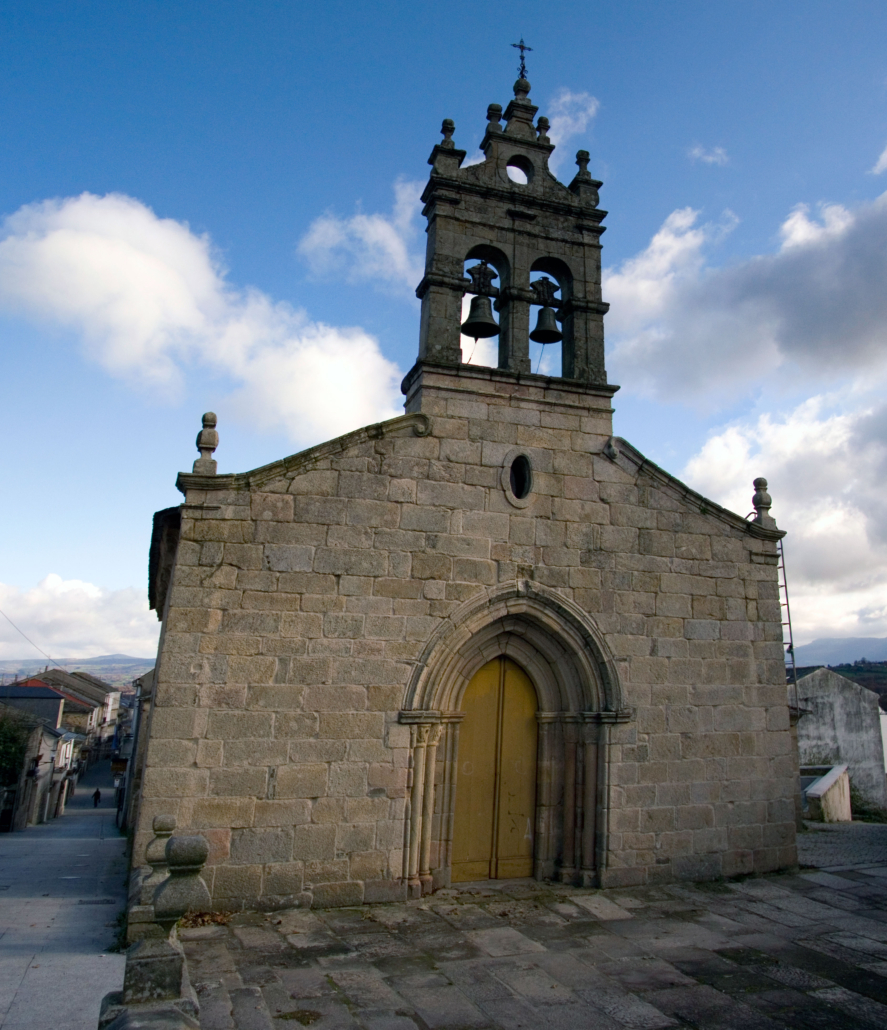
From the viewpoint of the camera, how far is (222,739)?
6.61 m

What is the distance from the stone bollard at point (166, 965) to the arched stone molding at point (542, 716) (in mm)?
3308

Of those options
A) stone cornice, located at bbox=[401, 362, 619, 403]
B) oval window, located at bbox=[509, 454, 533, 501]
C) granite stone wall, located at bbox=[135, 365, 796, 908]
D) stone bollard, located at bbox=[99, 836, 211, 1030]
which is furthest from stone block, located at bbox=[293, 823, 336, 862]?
stone cornice, located at bbox=[401, 362, 619, 403]

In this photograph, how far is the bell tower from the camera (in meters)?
8.34

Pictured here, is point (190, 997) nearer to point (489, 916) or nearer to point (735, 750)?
point (489, 916)

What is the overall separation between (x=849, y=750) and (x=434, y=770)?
23506mm

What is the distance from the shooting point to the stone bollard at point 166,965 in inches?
140

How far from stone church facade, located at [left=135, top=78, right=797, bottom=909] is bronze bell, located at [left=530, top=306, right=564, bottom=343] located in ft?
0.23

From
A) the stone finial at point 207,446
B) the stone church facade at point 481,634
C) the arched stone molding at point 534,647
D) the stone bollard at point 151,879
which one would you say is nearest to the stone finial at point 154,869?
the stone bollard at point 151,879

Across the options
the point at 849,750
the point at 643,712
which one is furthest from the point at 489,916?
the point at 849,750

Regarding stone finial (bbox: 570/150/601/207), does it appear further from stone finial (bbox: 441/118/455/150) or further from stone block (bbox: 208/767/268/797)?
stone block (bbox: 208/767/268/797)

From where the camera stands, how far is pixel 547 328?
8766 millimetres

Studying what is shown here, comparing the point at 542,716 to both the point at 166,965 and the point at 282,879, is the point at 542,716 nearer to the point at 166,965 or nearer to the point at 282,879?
the point at 282,879

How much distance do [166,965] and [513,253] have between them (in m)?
7.81

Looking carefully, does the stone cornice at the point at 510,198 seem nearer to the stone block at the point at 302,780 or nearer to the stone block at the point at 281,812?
the stone block at the point at 302,780
